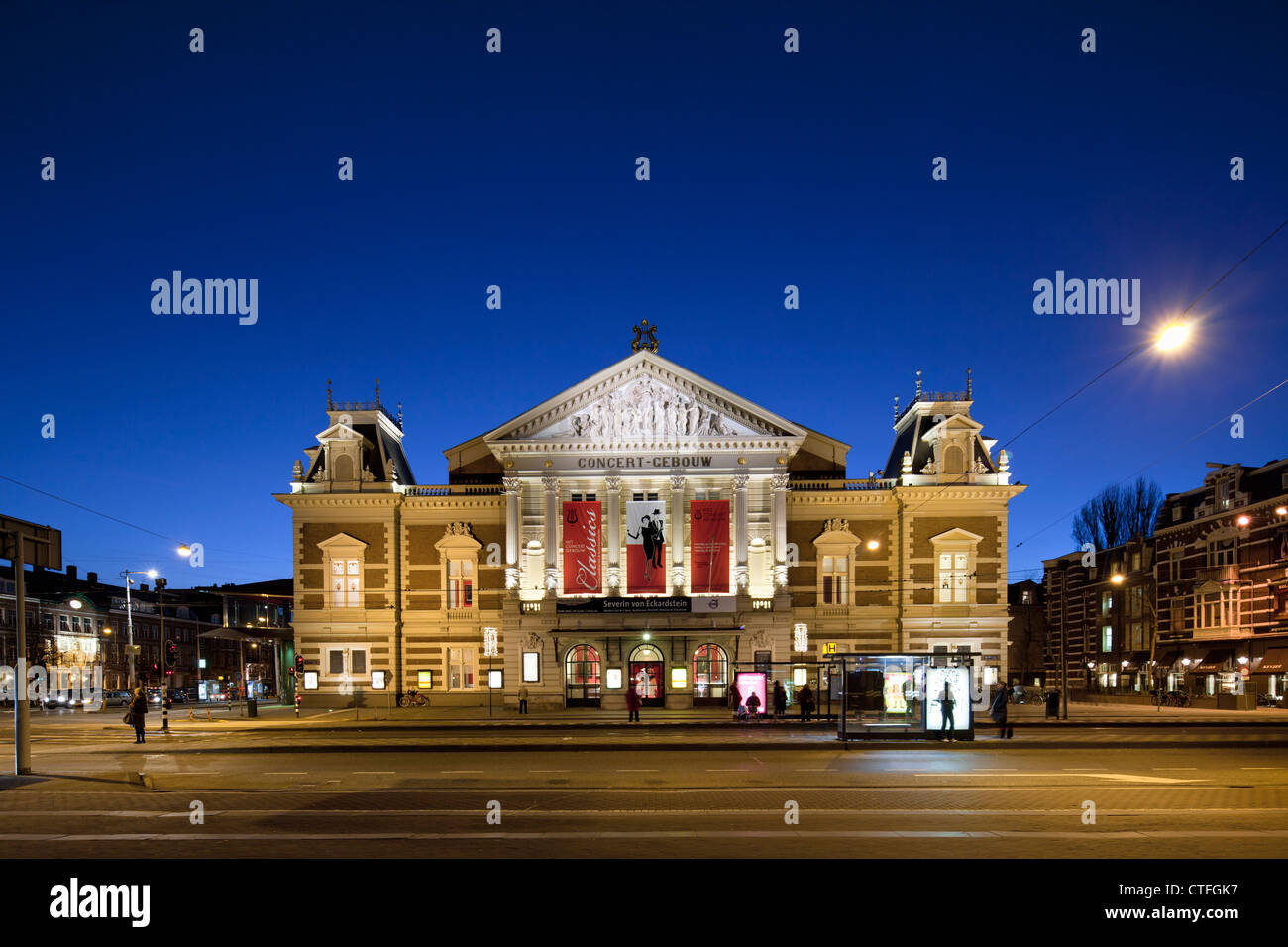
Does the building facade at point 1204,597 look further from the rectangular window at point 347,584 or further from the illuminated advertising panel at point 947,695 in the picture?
the rectangular window at point 347,584

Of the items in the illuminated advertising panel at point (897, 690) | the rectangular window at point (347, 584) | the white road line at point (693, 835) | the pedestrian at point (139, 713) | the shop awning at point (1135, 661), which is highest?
the rectangular window at point (347, 584)

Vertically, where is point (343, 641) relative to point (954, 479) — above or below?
below

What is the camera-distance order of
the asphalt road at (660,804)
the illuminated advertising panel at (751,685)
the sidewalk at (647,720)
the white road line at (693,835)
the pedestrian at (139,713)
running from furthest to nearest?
the illuminated advertising panel at (751,685)
the sidewalk at (647,720)
the pedestrian at (139,713)
the white road line at (693,835)
the asphalt road at (660,804)

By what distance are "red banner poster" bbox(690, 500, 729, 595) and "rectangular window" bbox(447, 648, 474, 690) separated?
1378 cm

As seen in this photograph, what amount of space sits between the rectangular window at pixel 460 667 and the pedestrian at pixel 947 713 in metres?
29.9

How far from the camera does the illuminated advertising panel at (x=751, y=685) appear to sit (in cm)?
3978

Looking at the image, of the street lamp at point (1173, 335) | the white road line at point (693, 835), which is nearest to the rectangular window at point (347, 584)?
the white road line at point (693, 835)

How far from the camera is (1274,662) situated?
4934 centimetres

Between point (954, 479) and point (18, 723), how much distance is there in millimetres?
43158
